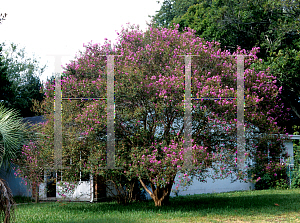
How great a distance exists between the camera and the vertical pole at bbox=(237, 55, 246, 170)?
1004cm

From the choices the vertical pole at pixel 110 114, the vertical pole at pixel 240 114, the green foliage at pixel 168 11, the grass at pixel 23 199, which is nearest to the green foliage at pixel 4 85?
the grass at pixel 23 199

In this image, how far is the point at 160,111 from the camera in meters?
10.3

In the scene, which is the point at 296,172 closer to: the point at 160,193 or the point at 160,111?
the point at 160,193

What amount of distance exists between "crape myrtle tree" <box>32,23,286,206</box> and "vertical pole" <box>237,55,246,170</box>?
142mm

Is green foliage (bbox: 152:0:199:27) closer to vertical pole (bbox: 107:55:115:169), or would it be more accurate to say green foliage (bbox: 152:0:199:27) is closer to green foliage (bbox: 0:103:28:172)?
vertical pole (bbox: 107:55:115:169)

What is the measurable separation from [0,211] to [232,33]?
59.8 feet

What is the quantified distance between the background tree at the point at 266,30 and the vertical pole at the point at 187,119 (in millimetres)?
9377

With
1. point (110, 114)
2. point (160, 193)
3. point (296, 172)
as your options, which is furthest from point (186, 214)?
point (296, 172)

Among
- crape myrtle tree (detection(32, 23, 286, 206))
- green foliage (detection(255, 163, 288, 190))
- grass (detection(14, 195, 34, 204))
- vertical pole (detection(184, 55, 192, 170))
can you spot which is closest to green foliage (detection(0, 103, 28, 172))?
crape myrtle tree (detection(32, 23, 286, 206))

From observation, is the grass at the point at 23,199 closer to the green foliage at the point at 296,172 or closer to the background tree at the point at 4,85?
the background tree at the point at 4,85

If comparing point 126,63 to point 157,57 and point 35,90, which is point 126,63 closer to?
point 157,57

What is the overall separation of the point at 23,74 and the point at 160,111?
26.1m

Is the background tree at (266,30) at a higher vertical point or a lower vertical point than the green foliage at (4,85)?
higher

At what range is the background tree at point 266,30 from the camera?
62.7ft
